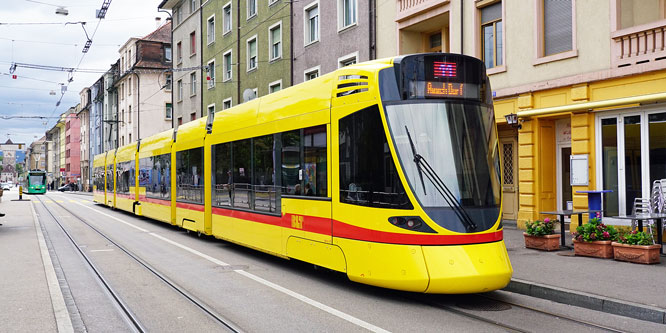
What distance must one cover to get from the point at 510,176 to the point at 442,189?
31.1 ft

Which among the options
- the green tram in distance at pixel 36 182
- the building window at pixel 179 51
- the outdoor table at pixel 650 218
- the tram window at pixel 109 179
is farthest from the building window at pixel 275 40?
the green tram in distance at pixel 36 182

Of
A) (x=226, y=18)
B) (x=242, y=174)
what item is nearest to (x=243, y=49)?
(x=226, y=18)

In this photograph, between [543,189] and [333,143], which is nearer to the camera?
[333,143]

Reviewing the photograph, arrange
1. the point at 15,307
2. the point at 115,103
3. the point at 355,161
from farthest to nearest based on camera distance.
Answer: the point at 115,103, the point at 355,161, the point at 15,307

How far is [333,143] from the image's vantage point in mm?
8078

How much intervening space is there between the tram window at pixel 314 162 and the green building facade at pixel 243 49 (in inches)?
680

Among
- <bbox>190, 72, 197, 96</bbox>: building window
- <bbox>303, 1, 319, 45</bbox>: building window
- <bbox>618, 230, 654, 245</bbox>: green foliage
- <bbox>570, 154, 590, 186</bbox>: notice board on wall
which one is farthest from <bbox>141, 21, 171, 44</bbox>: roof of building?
<bbox>618, 230, 654, 245</bbox>: green foliage

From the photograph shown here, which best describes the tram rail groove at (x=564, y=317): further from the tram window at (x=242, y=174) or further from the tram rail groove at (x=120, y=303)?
the tram window at (x=242, y=174)

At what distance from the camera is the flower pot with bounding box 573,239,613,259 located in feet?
32.1

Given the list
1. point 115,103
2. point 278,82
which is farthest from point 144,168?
point 115,103

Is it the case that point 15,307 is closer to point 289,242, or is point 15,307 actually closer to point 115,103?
point 289,242

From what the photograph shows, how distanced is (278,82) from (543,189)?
1536cm

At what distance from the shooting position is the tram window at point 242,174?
36.8 ft

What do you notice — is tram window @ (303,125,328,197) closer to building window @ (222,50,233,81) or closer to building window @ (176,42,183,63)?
building window @ (222,50,233,81)
